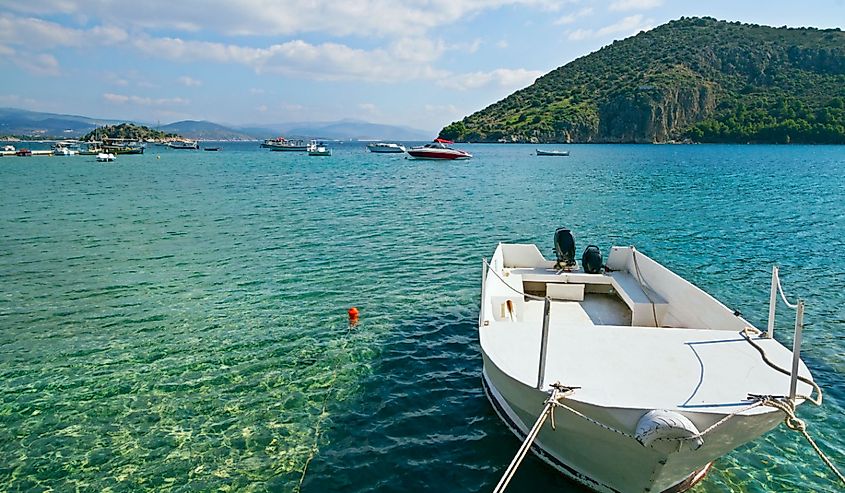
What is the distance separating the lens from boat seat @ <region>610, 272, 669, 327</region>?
11938 mm

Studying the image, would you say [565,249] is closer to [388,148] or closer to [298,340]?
[298,340]

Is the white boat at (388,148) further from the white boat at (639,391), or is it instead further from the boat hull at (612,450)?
the boat hull at (612,450)

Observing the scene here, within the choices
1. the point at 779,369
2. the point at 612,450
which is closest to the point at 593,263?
the point at 779,369

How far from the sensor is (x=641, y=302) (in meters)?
12.2

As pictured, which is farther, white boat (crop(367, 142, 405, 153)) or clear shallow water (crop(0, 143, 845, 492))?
white boat (crop(367, 142, 405, 153))

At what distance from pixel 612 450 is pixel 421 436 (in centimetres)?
373

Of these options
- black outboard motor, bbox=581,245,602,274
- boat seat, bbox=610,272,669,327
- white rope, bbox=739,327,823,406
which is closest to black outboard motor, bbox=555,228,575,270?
black outboard motor, bbox=581,245,602,274

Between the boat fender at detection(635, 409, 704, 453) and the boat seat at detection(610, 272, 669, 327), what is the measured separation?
5.90 meters

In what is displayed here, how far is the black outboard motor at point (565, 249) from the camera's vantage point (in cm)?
1522

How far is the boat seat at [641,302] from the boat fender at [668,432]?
19.4ft

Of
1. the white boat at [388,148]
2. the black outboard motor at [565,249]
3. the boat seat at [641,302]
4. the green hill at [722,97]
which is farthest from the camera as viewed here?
the green hill at [722,97]

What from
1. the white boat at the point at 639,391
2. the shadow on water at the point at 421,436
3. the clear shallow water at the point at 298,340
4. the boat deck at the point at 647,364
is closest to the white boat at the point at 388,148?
Answer: the clear shallow water at the point at 298,340

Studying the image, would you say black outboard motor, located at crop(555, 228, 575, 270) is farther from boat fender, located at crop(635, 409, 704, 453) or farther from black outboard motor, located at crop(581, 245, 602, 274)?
boat fender, located at crop(635, 409, 704, 453)

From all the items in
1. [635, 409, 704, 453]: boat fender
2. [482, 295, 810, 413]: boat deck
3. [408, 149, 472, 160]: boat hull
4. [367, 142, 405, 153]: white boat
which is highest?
[367, 142, 405, 153]: white boat
